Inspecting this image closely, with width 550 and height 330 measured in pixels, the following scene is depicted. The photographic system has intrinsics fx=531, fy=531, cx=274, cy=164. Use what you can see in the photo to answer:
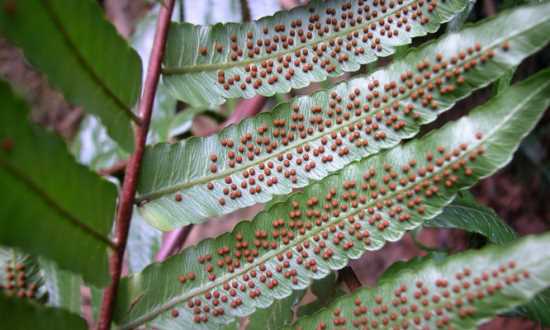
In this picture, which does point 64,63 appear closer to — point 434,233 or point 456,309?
point 456,309

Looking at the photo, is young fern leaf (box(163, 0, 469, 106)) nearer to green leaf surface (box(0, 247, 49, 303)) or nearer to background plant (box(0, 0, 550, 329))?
background plant (box(0, 0, 550, 329))

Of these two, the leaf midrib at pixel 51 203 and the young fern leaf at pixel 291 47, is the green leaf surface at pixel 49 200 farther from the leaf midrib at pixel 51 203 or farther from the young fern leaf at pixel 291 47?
the young fern leaf at pixel 291 47

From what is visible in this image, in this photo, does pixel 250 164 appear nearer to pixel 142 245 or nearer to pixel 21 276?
pixel 21 276

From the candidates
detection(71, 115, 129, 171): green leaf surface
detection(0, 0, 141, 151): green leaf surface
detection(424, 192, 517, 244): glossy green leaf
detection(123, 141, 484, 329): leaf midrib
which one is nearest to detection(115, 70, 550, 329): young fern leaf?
detection(123, 141, 484, 329): leaf midrib

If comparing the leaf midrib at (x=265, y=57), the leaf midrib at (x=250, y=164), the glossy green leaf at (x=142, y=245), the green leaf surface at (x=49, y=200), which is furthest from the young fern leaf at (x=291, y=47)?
the glossy green leaf at (x=142, y=245)

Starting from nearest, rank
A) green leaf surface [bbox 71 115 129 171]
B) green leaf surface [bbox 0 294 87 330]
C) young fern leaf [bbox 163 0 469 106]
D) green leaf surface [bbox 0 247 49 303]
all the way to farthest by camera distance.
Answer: green leaf surface [bbox 0 294 87 330] < green leaf surface [bbox 0 247 49 303] < young fern leaf [bbox 163 0 469 106] < green leaf surface [bbox 71 115 129 171]

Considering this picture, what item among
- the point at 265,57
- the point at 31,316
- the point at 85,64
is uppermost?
the point at 85,64

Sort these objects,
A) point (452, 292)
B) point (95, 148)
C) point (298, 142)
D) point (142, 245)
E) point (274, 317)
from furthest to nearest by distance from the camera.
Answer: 1. point (95, 148)
2. point (142, 245)
3. point (274, 317)
4. point (298, 142)
5. point (452, 292)

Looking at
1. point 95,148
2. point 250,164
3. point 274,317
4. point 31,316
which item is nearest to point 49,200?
point 31,316

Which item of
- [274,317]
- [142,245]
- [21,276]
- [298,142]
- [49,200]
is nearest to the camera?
[49,200]
